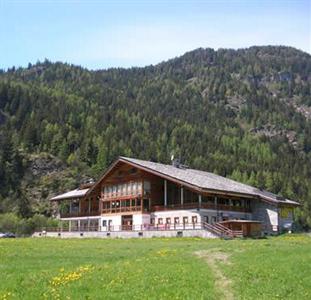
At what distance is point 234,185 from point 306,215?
94.2 m

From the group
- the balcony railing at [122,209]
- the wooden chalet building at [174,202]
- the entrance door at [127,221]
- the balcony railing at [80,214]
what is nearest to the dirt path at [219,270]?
the wooden chalet building at [174,202]

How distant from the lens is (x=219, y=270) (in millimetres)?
26797

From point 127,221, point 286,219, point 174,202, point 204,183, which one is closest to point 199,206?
point 204,183

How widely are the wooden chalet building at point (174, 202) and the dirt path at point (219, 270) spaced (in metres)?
30.7

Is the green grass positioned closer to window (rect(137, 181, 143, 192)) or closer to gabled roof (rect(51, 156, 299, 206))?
gabled roof (rect(51, 156, 299, 206))

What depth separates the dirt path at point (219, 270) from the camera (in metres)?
21.8

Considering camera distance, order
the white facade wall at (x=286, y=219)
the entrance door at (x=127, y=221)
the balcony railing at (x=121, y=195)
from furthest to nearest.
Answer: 1. the entrance door at (x=127, y=221)
2. the balcony railing at (x=121, y=195)
3. the white facade wall at (x=286, y=219)

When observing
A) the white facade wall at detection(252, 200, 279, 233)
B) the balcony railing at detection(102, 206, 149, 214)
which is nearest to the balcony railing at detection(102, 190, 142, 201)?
the balcony railing at detection(102, 206, 149, 214)

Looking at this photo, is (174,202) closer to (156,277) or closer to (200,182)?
(200,182)

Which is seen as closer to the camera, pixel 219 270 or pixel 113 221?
pixel 219 270

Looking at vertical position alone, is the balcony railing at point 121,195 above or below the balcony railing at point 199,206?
above

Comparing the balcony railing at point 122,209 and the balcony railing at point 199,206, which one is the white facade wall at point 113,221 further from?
the balcony railing at point 199,206

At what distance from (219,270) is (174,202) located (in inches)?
2039

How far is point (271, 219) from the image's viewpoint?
76875mm
